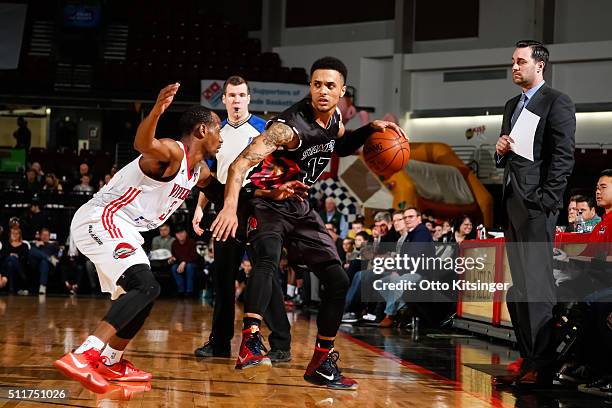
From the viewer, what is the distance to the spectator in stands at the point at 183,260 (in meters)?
13.7

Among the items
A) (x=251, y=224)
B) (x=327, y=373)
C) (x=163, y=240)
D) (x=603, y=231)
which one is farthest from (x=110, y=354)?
(x=163, y=240)

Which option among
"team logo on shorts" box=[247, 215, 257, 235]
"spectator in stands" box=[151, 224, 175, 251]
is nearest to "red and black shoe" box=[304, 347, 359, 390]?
"team logo on shorts" box=[247, 215, 257, 235]

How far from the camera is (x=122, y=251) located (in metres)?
4.27

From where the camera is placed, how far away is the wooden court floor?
4066 mm

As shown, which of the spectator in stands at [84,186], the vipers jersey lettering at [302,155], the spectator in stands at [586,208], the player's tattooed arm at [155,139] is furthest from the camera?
the spectator in stands at [84,186]

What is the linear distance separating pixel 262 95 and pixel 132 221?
14523 millimetres

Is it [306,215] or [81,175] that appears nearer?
[306,215]

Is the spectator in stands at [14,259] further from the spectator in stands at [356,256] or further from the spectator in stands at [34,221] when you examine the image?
the spectator in stands at [356,256]

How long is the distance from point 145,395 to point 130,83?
1649 cm

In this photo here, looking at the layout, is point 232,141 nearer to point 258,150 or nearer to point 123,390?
point 258,150

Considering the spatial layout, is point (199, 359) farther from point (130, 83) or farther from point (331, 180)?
point (130, 83)

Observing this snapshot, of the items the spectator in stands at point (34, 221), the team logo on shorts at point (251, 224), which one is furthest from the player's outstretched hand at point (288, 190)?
the spectator in stands at point (34, 221)

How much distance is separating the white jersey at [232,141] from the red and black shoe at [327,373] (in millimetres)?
1685

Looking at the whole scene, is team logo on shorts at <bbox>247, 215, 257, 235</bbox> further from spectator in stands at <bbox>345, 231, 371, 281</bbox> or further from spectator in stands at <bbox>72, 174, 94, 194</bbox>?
spectator in stands at <bbox>72, 174, 94, 194</bbox>
